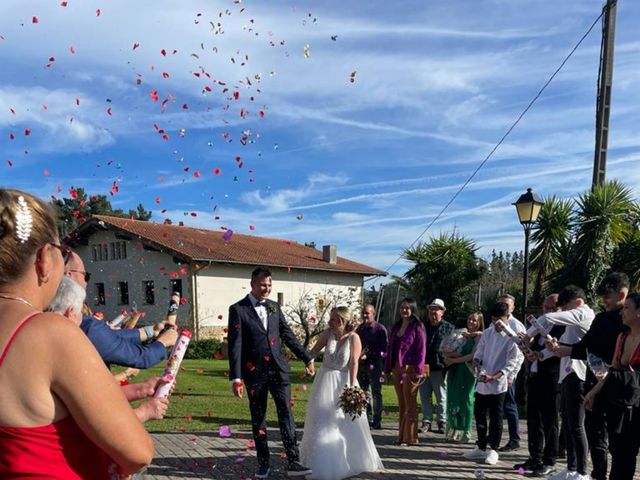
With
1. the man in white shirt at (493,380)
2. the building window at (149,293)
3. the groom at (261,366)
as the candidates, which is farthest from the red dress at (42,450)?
the building window at (149,293)

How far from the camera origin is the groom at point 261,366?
6742mm

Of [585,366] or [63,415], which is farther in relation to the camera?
[585,366]

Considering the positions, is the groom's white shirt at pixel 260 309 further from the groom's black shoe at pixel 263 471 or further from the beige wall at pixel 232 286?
the beige wall at pixel 232 286

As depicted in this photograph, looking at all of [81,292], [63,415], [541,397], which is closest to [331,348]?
[541,397]

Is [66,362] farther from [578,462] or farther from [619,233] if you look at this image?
[619,233]

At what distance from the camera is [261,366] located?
22.4ft

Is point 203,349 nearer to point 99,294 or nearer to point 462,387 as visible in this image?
point 99,294

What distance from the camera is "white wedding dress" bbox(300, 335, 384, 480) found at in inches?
264

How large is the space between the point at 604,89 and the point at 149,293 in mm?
28215

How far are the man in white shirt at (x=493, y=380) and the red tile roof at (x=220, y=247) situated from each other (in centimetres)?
2472

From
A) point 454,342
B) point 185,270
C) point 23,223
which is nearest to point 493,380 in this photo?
point 454,342

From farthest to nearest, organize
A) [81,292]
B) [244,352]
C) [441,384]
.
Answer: [441,384]
[244,352]
[81,292]

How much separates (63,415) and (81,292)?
1612 millimetres

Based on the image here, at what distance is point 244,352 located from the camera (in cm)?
694
